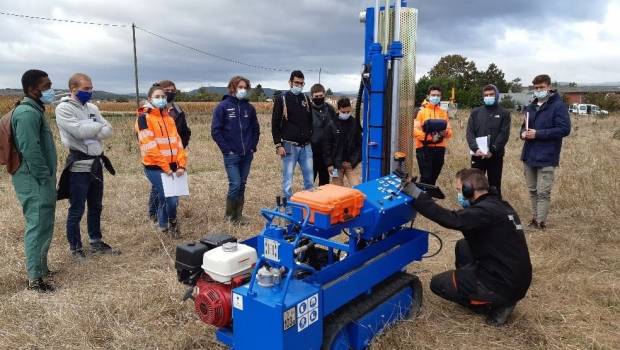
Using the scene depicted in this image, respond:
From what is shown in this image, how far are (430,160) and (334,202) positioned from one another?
155 inches

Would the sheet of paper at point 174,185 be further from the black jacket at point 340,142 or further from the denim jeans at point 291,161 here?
the black jacket at point 340,142

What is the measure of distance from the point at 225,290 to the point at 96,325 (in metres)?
1.31

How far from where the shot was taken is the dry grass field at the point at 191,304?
3.40 metres

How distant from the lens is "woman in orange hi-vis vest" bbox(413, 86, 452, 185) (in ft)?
20.7

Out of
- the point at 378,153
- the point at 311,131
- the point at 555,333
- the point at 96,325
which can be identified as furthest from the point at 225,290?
the point at 311,131

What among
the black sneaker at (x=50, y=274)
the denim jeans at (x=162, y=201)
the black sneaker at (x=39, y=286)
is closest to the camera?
the black sneaker at (x=39, y=286)

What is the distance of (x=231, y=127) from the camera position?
19.2ft

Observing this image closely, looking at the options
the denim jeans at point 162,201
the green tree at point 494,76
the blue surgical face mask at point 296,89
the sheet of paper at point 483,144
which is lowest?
the denim jeans at point 162,201

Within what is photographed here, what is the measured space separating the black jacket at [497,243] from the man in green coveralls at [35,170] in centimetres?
318

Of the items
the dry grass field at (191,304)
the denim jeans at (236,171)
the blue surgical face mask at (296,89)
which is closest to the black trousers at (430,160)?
the dry grass field at (191,304)

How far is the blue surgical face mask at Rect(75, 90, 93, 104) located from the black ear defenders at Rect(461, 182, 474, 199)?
3609mm

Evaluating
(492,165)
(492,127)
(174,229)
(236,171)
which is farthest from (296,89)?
(492,165)

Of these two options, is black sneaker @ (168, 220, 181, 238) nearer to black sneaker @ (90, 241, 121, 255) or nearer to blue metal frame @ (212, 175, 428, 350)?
black sneaker @ (90, 241, 121, 255)

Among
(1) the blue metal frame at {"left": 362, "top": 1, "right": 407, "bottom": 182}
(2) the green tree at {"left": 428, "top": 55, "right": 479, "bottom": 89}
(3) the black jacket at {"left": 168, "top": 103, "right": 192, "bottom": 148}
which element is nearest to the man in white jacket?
(3) the black jacket at {"left": 168, "top": 103, "right": 192, "bottom": 148}
